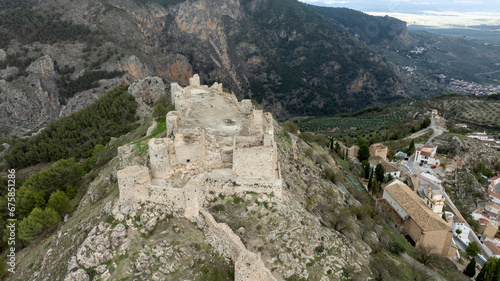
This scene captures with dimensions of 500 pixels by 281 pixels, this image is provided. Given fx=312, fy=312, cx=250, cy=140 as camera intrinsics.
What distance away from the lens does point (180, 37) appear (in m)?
156

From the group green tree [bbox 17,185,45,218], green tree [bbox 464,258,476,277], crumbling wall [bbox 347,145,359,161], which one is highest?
green tree [bbox 17,185,45,218]

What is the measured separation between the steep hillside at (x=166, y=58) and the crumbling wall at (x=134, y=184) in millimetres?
84428

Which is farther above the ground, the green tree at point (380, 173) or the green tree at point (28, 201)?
the green tree at point (28, 201)

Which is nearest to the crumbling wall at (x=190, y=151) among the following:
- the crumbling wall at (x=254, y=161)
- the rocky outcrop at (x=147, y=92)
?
the crumbling wall at (x=254, y=161)

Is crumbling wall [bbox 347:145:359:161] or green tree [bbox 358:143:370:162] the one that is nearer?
green tree [bbox 358:143:370:162]

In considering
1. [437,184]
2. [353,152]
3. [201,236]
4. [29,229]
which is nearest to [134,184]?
[201,236]

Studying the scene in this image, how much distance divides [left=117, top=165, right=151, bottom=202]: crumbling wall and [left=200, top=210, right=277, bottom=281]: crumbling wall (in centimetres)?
395

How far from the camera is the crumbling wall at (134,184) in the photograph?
19.2 m

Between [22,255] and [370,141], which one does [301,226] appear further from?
[370,141]

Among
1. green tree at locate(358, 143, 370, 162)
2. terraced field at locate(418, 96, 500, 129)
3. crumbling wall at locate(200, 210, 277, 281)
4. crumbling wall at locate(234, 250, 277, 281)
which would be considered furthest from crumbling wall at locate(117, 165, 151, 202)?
terraced field at locate(418, 96, 500, 129)

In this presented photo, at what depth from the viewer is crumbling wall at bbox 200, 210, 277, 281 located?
15.6 meters

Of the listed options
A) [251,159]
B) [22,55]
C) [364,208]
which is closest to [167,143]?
[251,159]

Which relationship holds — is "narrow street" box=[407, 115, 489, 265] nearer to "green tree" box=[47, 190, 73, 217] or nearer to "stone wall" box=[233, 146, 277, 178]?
"stone wall" box=[233, 146, 277, 178]

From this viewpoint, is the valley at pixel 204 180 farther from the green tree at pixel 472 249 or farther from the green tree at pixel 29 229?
the green tree at pixel 472 249
